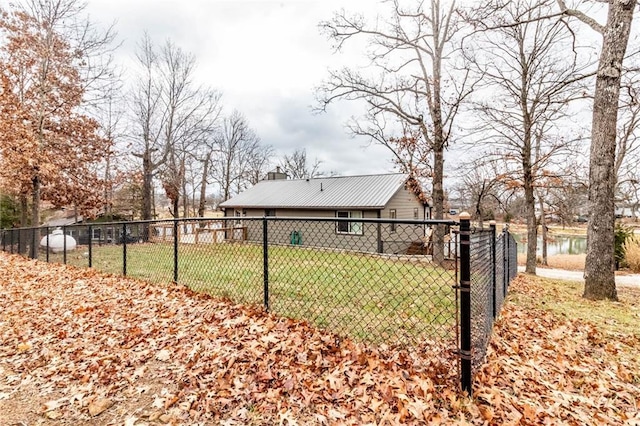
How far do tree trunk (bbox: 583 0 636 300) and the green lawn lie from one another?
2602 millimetres

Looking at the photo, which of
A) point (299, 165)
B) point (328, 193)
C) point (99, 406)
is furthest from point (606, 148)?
point (299, 165)

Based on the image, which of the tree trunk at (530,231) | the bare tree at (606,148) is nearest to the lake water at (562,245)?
the tree trunk at (530,231)

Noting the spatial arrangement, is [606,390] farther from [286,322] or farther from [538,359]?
[286,322]

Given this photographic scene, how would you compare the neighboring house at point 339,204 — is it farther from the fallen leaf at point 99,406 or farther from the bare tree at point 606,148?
the fallen leaf at point 99,406

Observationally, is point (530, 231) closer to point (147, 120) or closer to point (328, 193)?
point (328, 193)

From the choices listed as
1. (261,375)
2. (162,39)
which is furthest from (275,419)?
(162,39)

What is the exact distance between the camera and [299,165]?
124 ft

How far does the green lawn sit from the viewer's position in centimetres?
357

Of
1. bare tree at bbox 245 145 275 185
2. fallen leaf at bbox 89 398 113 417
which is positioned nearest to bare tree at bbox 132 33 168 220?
bare tree at bbox 245 145 275 185

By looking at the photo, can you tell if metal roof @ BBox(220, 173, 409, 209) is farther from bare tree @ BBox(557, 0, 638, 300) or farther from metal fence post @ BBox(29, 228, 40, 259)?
metal fence post @ BBox(29, 228, 40, 259)

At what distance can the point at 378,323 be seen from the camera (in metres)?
3.65

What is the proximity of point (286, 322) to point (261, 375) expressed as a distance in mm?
926

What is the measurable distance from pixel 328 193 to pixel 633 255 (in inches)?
528

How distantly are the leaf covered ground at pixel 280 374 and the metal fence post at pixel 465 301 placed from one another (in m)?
0.14
